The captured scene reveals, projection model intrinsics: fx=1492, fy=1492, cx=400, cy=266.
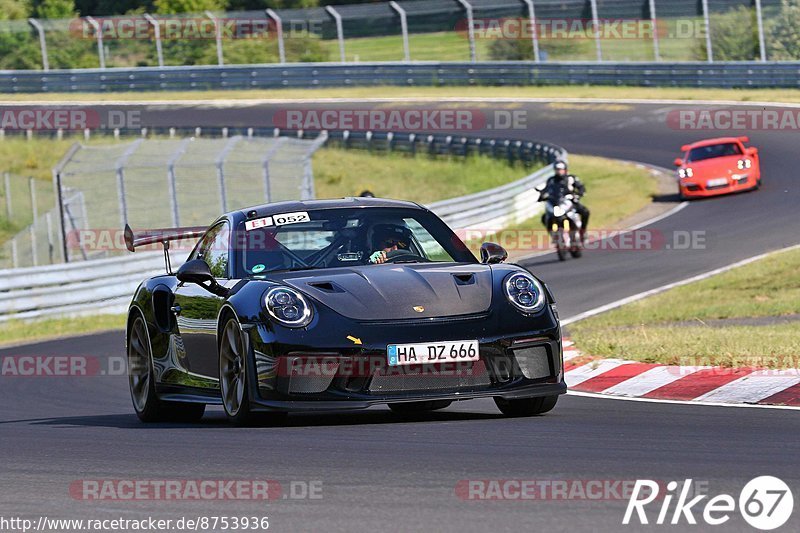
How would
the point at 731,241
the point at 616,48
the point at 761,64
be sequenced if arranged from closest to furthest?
the point at 731,241, the point at 761,64, the point at 616,48

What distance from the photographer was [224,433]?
24.8 ft

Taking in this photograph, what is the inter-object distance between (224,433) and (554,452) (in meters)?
1.97

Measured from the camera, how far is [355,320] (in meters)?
7.47

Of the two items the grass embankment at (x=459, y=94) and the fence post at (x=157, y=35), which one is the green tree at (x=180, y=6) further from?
the grass embankment at (x=459, y=94)

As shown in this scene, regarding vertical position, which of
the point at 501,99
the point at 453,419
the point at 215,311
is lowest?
the point at 501,99

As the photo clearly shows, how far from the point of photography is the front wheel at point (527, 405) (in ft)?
26.7

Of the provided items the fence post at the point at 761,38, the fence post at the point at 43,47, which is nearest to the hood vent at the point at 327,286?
the fence post at the point at 761,38

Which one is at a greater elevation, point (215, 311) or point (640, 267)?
point (215, 311)

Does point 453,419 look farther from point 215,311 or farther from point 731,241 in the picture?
point 731,241

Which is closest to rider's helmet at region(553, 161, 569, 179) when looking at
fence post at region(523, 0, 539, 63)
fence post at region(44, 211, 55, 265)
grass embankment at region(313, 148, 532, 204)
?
fence post at region(44, 211, 55, 265)

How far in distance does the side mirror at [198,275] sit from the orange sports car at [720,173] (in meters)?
20.4

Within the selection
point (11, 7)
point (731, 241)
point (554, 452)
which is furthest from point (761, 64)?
point (11, 7)

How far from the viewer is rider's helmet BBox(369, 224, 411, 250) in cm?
861

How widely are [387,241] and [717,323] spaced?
6235 millimetres
